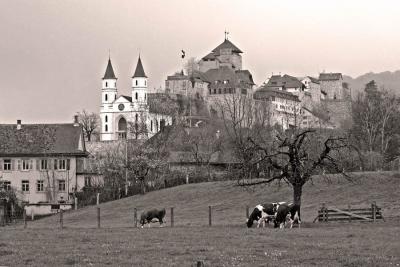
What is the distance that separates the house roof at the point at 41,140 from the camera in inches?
3851

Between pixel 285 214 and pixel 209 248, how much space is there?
38.9ft

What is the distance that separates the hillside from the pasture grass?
16.2 metres

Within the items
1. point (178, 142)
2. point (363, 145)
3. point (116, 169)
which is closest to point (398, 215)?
point (116, 169)

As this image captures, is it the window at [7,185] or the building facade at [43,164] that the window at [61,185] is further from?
the window at [7,185]

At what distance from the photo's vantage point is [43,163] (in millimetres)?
98250

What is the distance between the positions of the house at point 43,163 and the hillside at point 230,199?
20424 mm

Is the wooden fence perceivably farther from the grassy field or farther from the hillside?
the hillside

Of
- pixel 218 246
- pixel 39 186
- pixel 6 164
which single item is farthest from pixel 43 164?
pixel 218 246

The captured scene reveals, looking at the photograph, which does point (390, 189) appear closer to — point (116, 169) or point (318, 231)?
point (318, 231)

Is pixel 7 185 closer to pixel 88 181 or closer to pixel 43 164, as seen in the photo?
pixel 43 164

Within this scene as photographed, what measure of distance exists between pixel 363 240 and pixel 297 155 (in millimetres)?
11109

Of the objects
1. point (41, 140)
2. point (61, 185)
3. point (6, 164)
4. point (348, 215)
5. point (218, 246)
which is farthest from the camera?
point (41, 140)

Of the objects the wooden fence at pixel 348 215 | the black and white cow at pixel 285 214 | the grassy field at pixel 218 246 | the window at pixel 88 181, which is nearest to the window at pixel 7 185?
the window at pixel 88 181

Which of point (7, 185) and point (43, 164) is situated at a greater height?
point (43, 164)
